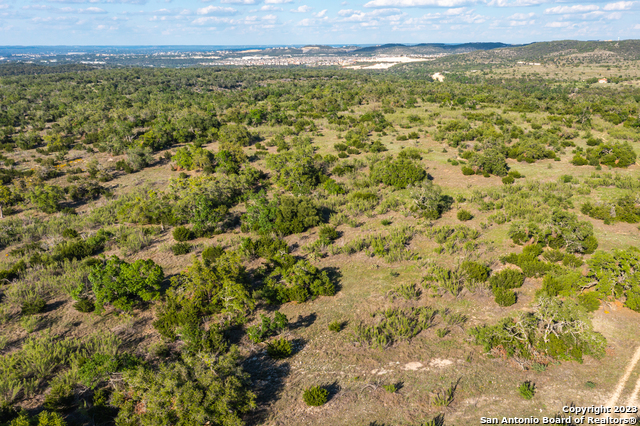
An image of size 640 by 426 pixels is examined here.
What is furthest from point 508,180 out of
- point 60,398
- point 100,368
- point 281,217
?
point 60,398

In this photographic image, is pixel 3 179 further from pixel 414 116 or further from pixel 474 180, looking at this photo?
pixel 414 116

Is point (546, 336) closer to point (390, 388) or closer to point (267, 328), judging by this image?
point (390, 388)

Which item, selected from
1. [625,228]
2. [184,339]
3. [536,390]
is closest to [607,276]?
[536,390]

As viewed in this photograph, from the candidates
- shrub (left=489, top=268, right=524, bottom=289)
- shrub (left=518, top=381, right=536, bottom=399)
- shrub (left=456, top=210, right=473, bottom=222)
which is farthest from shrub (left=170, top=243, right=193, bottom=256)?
shrub (left=456, top=210, right=473, bottom=222)

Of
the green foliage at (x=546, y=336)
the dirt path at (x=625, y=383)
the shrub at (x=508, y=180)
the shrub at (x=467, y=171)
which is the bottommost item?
the dirt path at (x=625, y=383)

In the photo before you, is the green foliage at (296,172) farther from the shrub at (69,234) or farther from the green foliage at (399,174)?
the shrub at (69,234)

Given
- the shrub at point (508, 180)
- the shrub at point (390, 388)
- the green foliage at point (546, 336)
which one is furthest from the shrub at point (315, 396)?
the shrub at point (508, 180)
